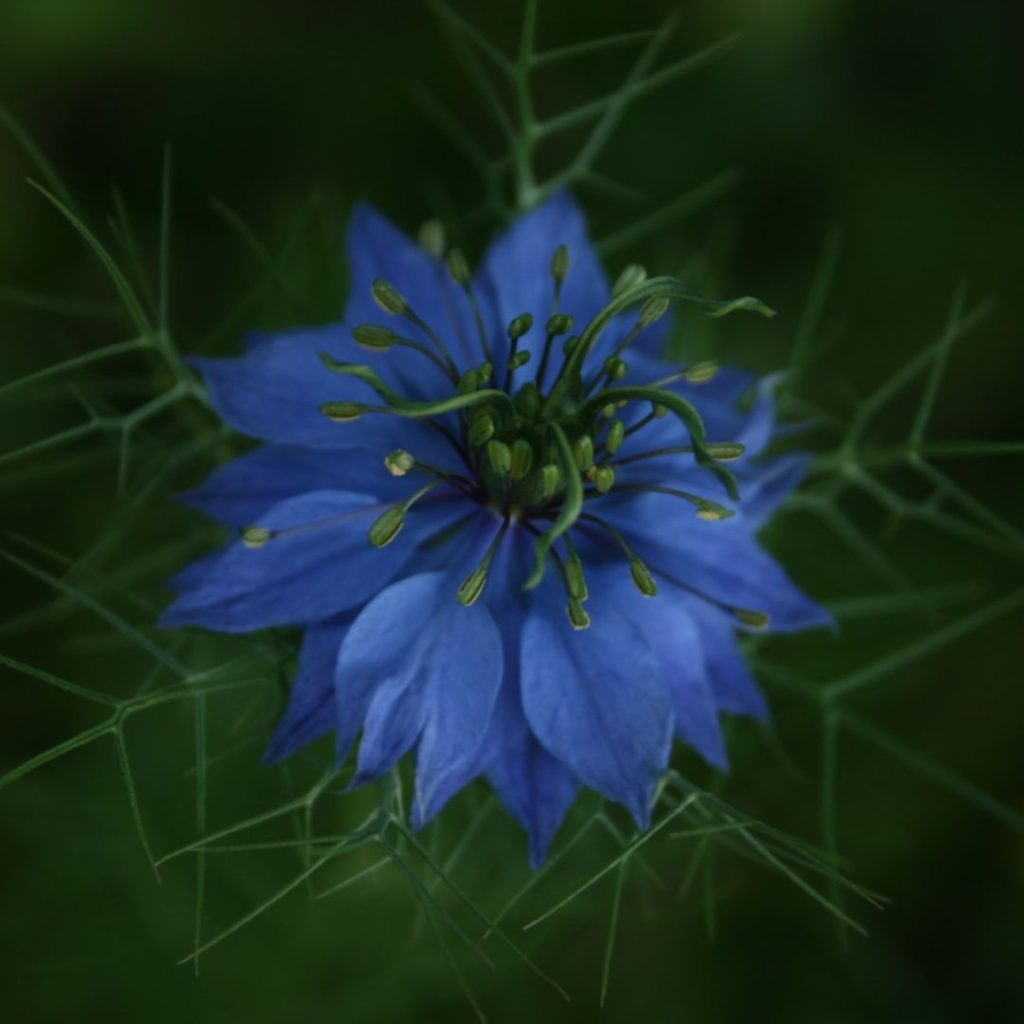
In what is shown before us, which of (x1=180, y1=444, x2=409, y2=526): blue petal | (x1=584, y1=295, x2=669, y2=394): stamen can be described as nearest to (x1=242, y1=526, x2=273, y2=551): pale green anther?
(x1=180, y1=444, x2=409, y2=526): blue petal

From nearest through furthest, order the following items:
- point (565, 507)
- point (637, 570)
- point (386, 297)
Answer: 1. point (565, 507)
2. point (637, 570)
3. point (386, 297)

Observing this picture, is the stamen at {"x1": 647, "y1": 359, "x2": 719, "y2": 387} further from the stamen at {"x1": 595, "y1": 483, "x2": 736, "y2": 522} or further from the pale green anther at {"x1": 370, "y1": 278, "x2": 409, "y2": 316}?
the pale green anther at {"x1": 370, "y1": 278, "x2": 409, "y2": 316}

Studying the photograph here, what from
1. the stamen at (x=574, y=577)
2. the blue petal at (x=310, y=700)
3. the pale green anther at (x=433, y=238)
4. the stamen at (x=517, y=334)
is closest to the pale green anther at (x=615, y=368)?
the stamen at (x=517, y=334)

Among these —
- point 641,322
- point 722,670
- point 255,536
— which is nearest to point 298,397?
point 255,536

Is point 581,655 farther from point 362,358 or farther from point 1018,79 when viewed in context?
point 1018,79

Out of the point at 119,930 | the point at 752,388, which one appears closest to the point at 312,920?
the point at 119,930

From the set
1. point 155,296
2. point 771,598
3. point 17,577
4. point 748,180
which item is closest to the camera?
point 771,598

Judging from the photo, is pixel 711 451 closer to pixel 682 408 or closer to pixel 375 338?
pixel 682 408
